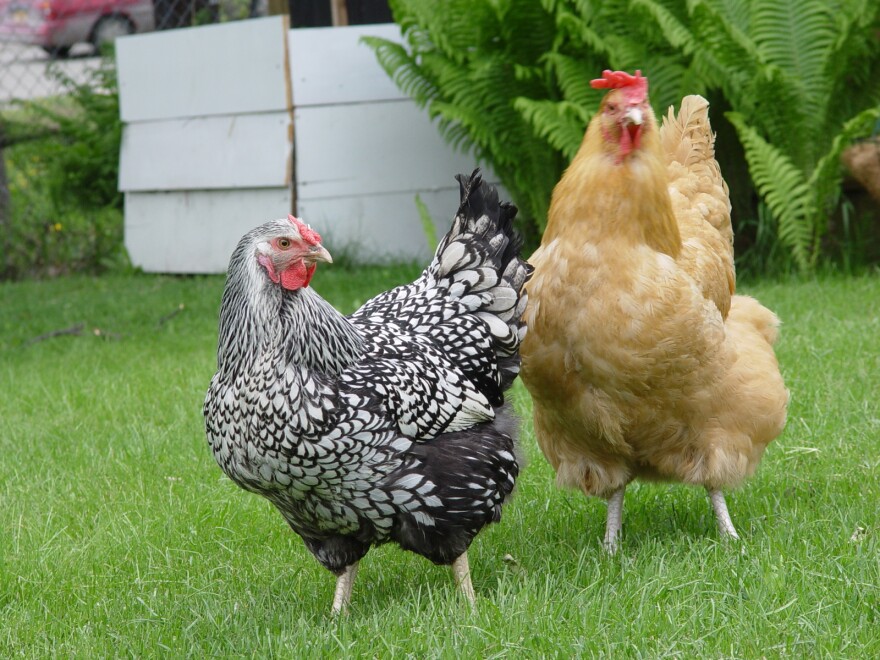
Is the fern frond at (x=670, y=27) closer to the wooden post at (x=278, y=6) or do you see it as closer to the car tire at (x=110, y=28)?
the wooden post at (x=278, y=6)

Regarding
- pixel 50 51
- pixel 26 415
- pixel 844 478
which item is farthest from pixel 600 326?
pixel 50 51

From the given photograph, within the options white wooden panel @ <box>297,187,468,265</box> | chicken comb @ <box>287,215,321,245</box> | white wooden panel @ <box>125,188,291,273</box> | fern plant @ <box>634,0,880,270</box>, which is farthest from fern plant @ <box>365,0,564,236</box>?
chicken comb @ <box>287,215,321,245</box>

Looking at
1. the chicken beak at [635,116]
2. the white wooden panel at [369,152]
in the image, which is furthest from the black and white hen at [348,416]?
the white wooden panel at [369,152]

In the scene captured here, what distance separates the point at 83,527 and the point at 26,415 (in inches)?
80.2

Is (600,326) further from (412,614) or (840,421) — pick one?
(840,421)

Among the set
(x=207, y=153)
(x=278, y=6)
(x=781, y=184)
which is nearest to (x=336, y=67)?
(x=207, y=153)

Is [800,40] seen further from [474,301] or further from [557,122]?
[474,301]

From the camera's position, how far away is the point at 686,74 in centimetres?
803

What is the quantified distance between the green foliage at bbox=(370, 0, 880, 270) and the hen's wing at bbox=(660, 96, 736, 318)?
3.21 m

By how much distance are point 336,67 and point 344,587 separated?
716cm

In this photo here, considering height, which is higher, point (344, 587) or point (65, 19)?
point (65, 19)

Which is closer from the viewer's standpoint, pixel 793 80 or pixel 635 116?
pixel 635 116

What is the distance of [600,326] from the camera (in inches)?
149

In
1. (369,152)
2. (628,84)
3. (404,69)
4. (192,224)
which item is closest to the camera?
(628,84)
